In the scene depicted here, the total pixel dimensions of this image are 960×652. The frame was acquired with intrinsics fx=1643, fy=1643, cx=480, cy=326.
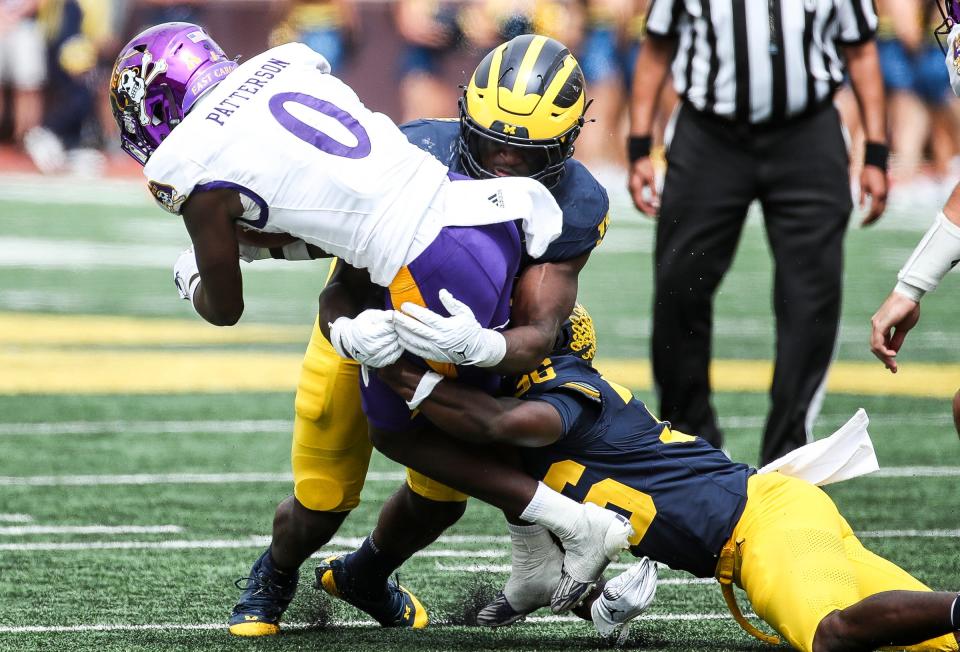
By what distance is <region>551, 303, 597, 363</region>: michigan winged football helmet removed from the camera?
12.8ft

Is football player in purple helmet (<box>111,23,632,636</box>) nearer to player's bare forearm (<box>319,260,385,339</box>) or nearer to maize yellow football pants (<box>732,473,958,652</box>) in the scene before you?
player's bare forearm (<box>319,260,385,339</box>)

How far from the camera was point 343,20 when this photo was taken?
19109mm

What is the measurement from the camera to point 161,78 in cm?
355

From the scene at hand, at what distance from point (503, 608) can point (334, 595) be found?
46 centimetres

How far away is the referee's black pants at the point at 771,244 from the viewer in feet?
18.4

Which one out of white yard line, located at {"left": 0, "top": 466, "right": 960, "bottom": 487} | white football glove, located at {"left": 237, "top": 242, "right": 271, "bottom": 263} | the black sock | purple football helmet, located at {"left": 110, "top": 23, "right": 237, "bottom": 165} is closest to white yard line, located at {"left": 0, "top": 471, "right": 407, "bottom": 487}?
white yard line, located at {"left": 0, "top": 466, "right": 960, "bottom": 487}

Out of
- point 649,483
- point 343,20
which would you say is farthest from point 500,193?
point 343,20

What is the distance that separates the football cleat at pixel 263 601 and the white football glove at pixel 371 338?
0.84m

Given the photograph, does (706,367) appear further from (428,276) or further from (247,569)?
(428,276)

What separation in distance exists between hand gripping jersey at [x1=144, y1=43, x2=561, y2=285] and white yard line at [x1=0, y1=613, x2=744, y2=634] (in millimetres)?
1035

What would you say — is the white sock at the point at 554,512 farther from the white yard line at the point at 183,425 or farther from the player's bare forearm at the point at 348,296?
the white yard line at the point at 183,425

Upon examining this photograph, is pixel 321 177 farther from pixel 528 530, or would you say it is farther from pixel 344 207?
pixel 528 530

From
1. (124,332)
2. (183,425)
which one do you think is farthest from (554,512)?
(124,332)

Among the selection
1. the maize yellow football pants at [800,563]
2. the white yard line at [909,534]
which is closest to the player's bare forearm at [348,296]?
the maize yellow football pants at [800,563]
